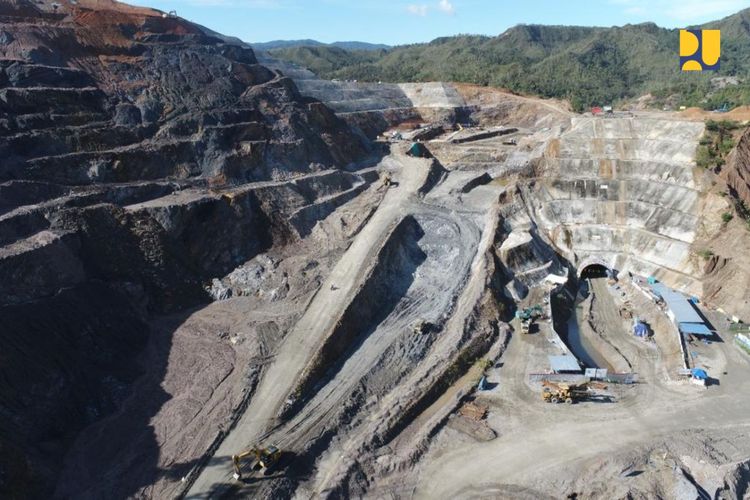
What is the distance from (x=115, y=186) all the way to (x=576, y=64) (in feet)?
304

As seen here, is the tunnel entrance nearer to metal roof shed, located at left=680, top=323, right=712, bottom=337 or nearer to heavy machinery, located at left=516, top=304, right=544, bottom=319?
heavy machinery, located at left=516, top=304, right=544, bottom=319

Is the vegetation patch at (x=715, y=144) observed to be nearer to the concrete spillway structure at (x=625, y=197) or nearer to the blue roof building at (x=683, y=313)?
the concrete spillway structure at (x=625, y=197)

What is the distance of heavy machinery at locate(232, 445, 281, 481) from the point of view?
703 inches

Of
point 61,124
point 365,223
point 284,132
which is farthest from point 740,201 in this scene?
point 61,124

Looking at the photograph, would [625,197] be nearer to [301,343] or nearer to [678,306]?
[678,306]

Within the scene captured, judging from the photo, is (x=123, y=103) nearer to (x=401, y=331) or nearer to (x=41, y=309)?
(x=41, y=309)

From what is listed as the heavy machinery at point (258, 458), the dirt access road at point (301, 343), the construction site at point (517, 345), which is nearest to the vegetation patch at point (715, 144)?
the construction site at point (517, 345)

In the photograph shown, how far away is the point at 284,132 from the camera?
40.5 meters

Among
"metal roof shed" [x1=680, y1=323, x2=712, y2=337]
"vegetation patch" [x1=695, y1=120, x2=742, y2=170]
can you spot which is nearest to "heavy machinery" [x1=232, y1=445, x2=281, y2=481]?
"metal roof shed" [x1=680, y1=323, x2=712, y2=337]

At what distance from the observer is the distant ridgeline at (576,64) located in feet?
251

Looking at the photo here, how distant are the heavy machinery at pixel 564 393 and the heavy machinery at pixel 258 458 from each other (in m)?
12.2

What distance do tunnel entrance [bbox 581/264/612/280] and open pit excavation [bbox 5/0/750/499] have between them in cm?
28

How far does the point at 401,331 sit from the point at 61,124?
26.1 m

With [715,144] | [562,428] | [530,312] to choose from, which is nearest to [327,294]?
[530,312]
